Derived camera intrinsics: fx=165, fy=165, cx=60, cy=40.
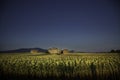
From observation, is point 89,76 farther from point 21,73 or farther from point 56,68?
point 21,73

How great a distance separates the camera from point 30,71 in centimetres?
844

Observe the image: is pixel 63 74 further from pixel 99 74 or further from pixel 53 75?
pixel 99 74

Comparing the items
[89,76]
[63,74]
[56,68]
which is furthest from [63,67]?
[89,76]

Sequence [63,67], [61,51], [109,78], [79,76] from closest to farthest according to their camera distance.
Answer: [109,78] < [79,76] < [63,67] < [61,51]

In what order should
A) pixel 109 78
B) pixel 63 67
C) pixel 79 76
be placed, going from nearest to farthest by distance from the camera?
pixel 109 78 → pixel 79 76 → pixel 63 67

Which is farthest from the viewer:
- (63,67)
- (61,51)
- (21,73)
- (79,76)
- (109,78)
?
(61,51)

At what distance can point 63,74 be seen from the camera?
7.88 meters

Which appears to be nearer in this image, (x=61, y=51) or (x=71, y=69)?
(x=71, y=69)

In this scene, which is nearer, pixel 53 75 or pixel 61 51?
pixel 53 75

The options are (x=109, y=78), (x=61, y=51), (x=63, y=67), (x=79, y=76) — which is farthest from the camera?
(x=61, y=51)

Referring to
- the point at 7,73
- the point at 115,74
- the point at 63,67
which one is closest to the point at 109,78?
the point at 115,74

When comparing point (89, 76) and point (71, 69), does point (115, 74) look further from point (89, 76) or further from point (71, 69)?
point (71, 69)

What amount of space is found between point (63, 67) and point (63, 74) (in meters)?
0.92

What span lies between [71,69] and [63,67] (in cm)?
58
